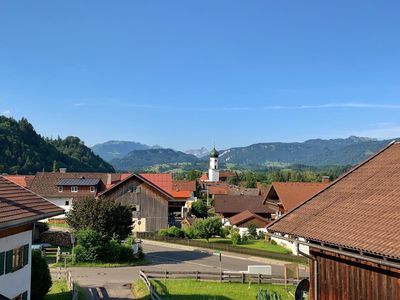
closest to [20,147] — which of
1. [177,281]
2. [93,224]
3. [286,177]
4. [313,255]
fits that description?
[286,177]

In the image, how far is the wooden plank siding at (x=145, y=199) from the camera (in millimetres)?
57594

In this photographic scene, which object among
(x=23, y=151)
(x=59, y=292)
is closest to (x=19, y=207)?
(x=59, y=292)

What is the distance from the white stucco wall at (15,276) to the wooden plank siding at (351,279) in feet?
34.5

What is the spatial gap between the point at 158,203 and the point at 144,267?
21.8m

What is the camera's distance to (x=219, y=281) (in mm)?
29797

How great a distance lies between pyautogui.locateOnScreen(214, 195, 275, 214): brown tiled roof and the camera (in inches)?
2702

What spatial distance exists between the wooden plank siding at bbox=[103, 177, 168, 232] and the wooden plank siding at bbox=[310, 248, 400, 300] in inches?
1753

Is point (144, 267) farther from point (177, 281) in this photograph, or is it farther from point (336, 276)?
point (336, 276)

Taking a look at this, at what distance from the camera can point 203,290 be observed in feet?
88.8

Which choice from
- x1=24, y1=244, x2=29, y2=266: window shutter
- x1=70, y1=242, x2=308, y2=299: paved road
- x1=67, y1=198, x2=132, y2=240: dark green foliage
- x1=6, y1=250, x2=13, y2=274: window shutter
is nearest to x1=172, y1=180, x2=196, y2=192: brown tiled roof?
x1=70, y1=242, x2=308, y2=299: paved road

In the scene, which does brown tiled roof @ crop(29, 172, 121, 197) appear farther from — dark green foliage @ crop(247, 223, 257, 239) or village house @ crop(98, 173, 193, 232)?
dark green foliage @ crop(247, 223, 257, 239)

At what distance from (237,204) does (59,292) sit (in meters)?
46.9

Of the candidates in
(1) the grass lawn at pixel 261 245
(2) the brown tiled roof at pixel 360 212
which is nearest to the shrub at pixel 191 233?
(1) the grass lawn at pixel 261 245

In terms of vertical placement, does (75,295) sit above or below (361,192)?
below
